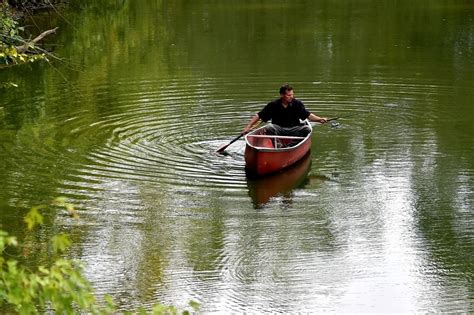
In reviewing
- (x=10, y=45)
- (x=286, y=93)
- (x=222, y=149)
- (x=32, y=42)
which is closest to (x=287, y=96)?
(x=286, y=93)

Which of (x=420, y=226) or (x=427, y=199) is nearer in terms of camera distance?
(x=420, y=226)

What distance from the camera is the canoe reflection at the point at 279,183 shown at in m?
14.5

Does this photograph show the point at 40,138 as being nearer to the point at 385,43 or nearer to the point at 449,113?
the point at 449,113

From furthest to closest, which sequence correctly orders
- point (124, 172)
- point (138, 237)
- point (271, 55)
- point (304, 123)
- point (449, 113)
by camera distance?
point (271, 55) < point (449, 113) < point (304, 123) < point (124, 172) < point (138, 237)

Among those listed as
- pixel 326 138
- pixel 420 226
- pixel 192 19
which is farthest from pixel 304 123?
pixel 192 19

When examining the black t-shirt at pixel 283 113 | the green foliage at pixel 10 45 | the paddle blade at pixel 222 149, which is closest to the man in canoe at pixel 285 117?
the black t-shirt at pixel 283 113

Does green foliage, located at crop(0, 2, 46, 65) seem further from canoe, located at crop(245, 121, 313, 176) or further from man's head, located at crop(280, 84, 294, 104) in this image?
man's head, located at crop(280, 84, 294, 104)

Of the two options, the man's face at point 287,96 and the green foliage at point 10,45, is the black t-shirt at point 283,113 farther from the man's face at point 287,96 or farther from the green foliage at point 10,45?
the green foliage at point 10,45

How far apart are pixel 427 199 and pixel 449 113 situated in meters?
6.27

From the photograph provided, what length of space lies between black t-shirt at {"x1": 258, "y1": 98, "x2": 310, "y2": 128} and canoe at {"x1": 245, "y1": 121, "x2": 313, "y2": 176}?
0.86ft

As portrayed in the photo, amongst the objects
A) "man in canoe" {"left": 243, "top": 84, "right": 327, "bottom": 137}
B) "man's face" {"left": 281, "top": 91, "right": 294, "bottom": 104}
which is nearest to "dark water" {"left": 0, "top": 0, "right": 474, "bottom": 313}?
"man in canoe" {"left": 243, "top": 84, "right": 327, "bottom": 137}

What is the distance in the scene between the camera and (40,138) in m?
18.2

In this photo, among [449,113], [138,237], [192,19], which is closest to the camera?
[138,237]

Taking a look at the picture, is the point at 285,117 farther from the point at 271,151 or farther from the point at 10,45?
the point at 10,45
